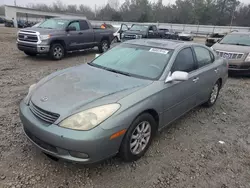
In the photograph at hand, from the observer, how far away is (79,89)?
282 cm

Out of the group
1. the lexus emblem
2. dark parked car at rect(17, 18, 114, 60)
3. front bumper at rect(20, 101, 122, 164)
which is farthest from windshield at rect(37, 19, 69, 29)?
front bumper at rect(20, 101, 122, 164)

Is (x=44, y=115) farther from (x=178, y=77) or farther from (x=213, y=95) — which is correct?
(x=213, y=95)

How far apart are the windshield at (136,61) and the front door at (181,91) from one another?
0.76ft

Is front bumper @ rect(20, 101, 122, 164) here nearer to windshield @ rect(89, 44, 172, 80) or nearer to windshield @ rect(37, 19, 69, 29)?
windshield @ rect(89, 44, 172, 80)

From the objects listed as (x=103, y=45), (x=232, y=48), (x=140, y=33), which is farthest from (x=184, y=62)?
(x=140, y=33)

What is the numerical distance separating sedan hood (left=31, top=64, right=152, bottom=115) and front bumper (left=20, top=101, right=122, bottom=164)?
9.3 inches

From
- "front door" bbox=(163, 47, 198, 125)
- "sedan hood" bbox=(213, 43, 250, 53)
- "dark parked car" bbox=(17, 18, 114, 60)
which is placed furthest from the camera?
"dark parked car" bbox=(17, 18, 114, 60)

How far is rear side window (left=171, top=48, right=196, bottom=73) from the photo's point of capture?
347cm

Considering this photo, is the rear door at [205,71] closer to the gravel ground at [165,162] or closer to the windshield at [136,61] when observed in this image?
the gravel ground at [165,162]

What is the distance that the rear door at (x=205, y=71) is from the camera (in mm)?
4062

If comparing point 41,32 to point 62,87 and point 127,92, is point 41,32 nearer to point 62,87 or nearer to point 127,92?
point 62,87

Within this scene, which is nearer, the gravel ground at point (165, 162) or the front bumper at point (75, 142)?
the front bumper at point (75, 142)

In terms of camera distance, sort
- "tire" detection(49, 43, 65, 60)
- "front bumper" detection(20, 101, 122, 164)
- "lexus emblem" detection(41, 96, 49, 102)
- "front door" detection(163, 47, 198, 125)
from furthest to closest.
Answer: "tire" detection(49, 43, 65, 60) → "front door" detection(163, 47, 198, 125) → "lexus emblem" detection(41, 96, 49, 102) → "front bumper" detection(20, 101, 122, 164)

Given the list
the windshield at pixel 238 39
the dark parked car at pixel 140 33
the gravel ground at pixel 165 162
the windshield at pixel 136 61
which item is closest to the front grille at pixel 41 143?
the gravel ground at pixel 165 162
